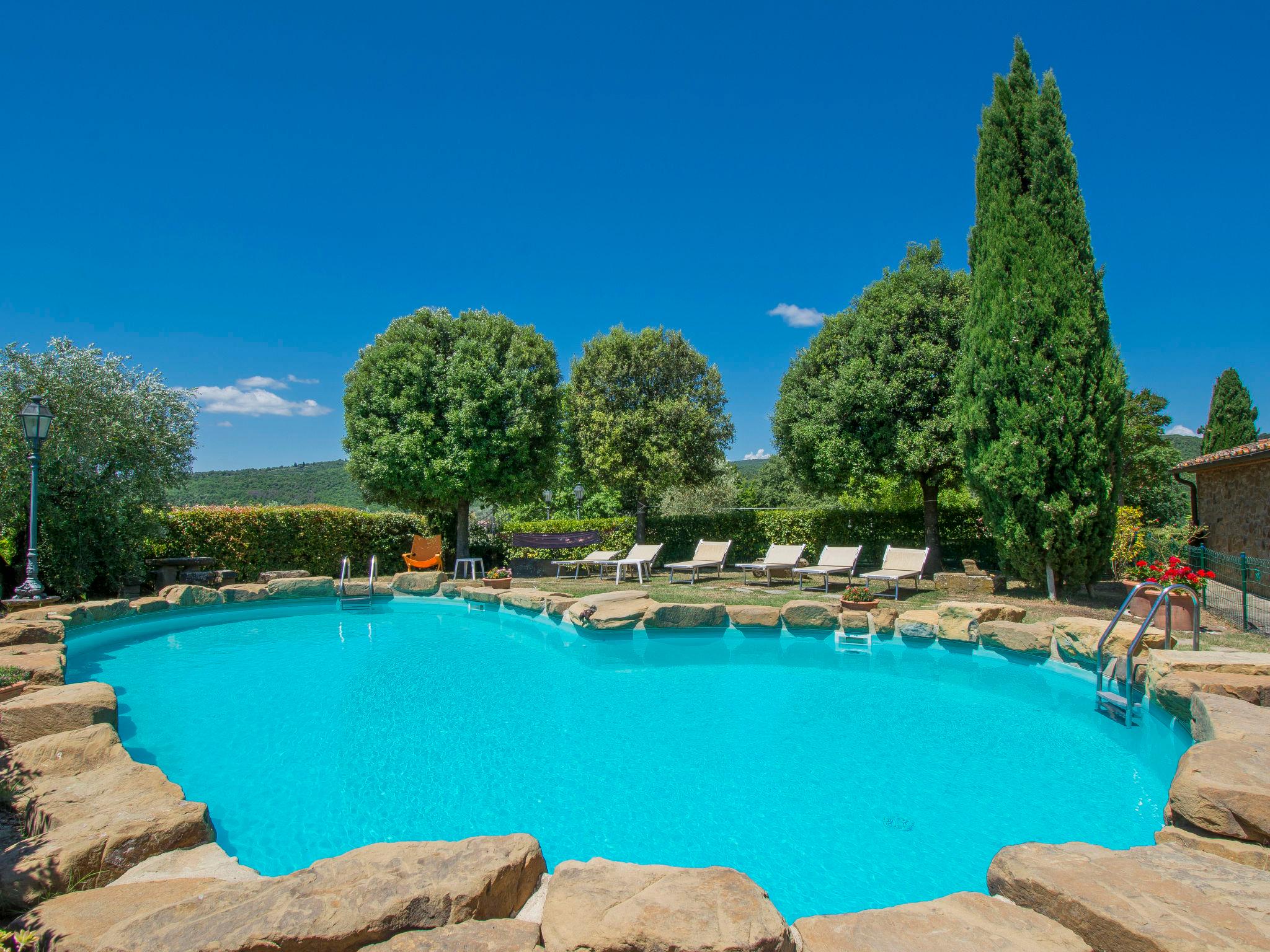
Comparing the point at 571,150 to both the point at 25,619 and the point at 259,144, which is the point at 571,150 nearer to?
the point at 259,144

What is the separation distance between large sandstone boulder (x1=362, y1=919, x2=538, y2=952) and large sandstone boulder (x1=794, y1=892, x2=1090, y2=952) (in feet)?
2.78

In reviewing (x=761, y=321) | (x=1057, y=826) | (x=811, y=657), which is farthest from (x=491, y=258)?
(x=1057, y=826)

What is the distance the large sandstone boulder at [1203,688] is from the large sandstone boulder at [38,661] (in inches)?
334

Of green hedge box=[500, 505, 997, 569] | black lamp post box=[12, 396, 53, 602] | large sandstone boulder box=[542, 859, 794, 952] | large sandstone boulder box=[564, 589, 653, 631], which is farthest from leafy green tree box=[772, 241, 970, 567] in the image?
black lamp post box=[12, 396, 53, 602]

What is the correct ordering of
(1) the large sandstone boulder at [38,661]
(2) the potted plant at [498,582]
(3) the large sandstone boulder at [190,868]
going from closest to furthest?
(3) the large sandstone boulder at [190,868]
(1) the large sandstone boulder at [38,661]
(2) the potted plant at [498,582]

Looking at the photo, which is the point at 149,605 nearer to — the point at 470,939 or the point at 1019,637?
the point at 470,939

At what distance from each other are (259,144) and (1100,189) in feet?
47.6

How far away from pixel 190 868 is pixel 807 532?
15295 millimetres

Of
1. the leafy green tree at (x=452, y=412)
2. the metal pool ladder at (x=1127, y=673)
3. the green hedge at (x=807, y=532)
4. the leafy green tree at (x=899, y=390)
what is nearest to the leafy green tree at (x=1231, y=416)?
the green hedge at (x=807, y=532)

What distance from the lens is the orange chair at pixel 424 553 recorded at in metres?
14.8

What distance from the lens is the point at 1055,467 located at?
32.2 feet

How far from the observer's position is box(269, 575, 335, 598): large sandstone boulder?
11932 mm

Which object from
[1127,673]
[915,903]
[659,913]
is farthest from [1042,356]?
[659,913]

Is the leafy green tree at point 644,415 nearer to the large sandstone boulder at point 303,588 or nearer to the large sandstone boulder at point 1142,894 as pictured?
the large sandstone boulder at point 303,588
